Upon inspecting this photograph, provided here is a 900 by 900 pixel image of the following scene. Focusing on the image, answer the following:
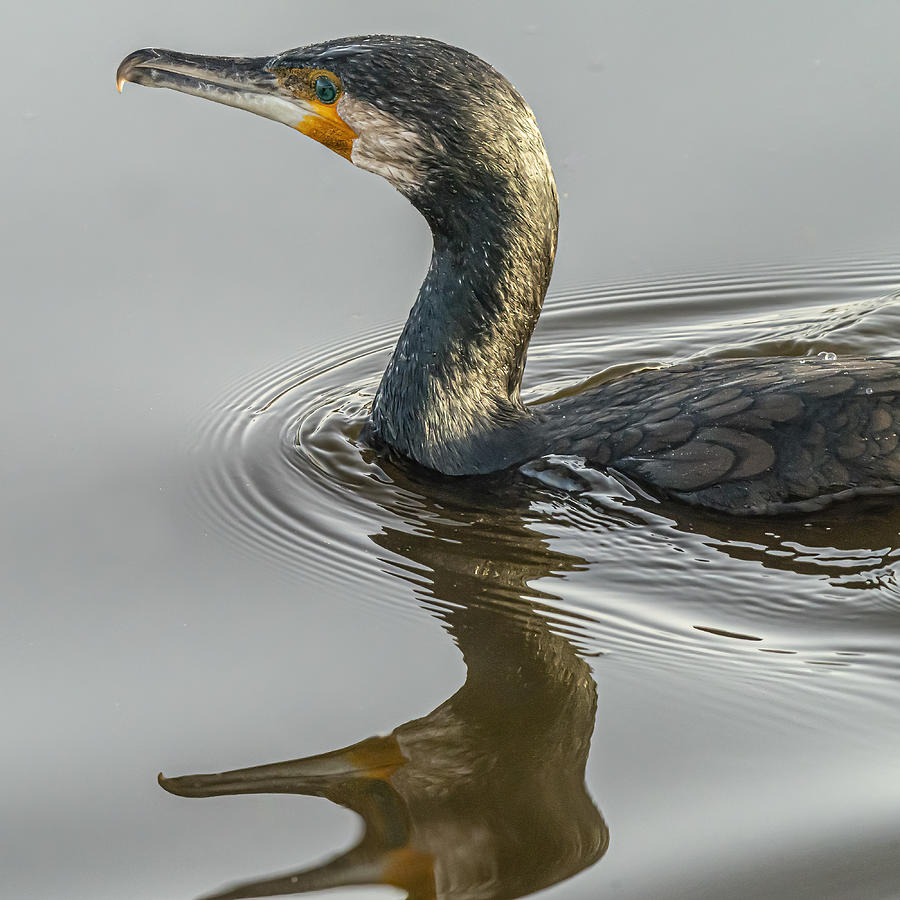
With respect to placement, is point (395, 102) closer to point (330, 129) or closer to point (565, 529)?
point (330, 129)

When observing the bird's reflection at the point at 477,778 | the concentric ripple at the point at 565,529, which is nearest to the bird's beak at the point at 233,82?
the concentric ripple at the point at 565,529

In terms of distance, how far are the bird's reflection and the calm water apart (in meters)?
0.01

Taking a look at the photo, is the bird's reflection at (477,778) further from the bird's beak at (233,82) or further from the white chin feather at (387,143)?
the bird's beak at (233,82)

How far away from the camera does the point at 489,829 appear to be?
142 inches

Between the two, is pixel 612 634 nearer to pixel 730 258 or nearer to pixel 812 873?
pixel 812 873

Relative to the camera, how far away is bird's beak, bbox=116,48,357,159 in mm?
5145

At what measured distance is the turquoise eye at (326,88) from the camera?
5121 millimetres

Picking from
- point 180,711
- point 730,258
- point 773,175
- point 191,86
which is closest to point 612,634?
point 180,711

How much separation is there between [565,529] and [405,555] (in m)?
0.53

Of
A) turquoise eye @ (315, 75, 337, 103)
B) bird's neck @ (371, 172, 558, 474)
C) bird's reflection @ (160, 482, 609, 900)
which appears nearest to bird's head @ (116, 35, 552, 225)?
turquoise eye @ (315, 75, 337, 103)

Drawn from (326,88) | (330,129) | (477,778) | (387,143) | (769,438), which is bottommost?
(477,778)

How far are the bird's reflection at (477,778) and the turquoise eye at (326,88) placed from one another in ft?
5.70

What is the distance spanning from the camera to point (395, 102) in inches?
197

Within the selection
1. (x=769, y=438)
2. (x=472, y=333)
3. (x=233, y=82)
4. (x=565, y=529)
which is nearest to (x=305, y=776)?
(x=565, y=529)
